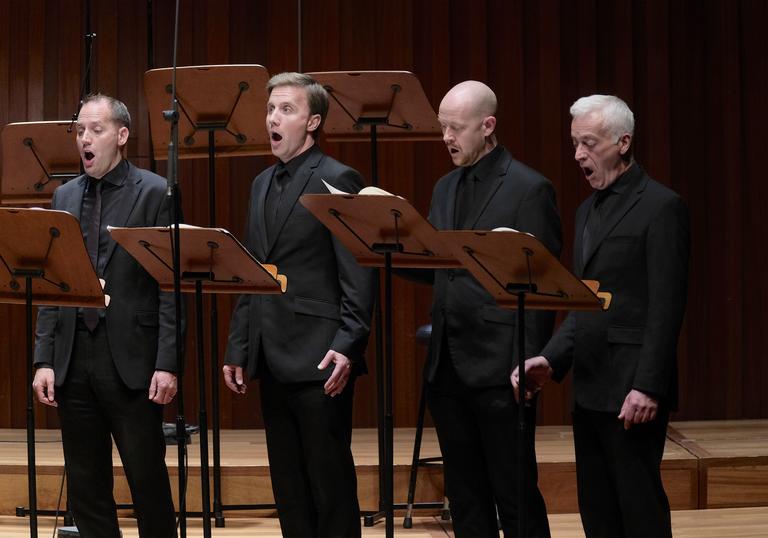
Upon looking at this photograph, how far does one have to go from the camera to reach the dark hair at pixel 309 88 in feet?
11.4

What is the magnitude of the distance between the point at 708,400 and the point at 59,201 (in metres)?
3.35

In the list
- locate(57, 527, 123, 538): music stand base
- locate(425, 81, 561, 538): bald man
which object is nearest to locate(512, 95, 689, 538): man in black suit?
locate(425, 81, 561, 538): bald man

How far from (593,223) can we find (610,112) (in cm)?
30

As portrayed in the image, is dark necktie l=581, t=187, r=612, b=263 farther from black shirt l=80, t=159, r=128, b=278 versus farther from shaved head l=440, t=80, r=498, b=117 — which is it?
black shirt l=80, t=159, r=128, b=278

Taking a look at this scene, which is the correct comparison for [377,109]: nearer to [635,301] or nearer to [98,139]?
[98,139]

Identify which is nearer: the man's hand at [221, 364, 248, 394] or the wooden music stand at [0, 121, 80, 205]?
the man's hand at [221, 364, 248, 394]

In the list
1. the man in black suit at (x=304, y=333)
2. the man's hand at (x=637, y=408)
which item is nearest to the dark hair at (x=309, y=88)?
the man in black suit at (x=304, y=333)

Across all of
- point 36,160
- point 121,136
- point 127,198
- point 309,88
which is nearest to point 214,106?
point 121,136

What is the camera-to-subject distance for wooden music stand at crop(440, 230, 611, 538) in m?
2.87

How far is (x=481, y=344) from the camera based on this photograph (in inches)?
129

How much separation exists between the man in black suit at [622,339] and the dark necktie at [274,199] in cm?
83

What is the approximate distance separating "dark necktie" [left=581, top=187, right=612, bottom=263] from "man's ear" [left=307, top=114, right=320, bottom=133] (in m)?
0.83

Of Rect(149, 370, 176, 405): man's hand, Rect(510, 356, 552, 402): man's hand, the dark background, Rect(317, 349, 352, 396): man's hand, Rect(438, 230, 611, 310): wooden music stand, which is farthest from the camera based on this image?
the dark background

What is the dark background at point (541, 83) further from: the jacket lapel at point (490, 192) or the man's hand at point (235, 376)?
the jacket lapel at point (490, 192)
